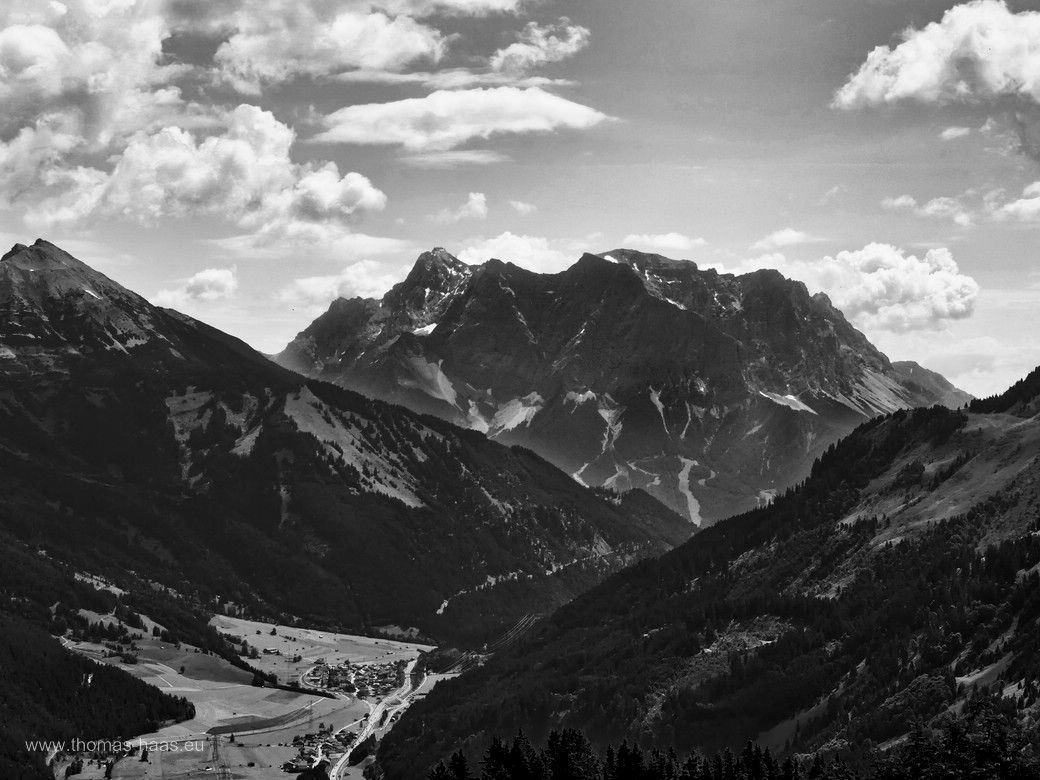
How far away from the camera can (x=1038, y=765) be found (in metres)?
195

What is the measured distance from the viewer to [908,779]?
200 m

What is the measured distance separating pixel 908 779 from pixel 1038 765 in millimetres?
15505

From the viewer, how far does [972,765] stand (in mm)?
192750

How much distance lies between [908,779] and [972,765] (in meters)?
9.83

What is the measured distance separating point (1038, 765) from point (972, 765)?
8.63 metres
